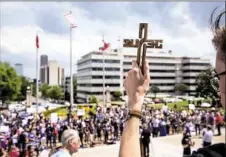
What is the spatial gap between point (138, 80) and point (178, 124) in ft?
96.5

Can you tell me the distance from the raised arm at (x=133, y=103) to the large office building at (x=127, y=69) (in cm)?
11832

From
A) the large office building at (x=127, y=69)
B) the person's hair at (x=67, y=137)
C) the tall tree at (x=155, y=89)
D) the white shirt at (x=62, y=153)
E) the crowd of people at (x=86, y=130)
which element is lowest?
the crowd of people at (x=86, y=130)

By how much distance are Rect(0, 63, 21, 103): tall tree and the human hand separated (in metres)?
87.6

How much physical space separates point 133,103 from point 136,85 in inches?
3.3

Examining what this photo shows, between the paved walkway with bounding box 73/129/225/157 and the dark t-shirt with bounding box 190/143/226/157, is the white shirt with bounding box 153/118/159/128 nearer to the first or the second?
the paved walkway with bounding box 73/129/225/157

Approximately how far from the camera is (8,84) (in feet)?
286

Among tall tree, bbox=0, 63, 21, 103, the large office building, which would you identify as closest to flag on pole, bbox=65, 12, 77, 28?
tall tree, bbox=0, 63, 21, 103

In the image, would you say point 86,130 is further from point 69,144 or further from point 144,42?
point 144,42

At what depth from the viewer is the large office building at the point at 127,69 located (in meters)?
122

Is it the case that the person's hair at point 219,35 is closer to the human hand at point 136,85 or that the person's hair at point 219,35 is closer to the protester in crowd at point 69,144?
the human hand at point 136,85

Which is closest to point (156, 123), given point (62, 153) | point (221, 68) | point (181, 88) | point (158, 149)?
point (158, 149)

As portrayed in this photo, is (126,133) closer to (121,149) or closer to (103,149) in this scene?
(121,149)

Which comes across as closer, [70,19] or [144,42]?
[144,42]

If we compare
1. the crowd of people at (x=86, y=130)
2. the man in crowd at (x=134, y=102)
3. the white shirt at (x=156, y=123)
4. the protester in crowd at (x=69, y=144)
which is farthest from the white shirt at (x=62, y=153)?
the white shirt at (x=156, y=123)
